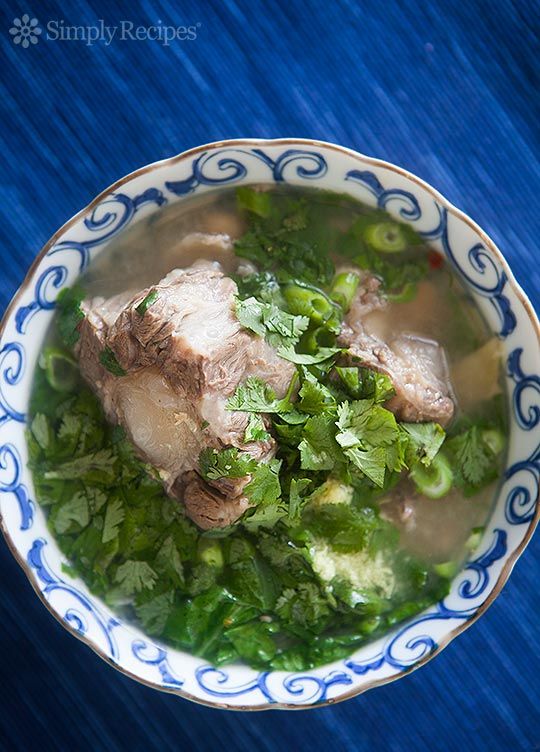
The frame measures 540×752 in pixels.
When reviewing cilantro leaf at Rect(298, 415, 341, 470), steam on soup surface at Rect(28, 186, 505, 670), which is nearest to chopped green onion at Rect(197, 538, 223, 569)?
steam on soup surface at Rect(28, 186, 505, 670)

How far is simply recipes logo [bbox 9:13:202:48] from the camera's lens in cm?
289

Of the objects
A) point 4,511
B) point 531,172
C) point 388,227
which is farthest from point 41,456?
point 531,172

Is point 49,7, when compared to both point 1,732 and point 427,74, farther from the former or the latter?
point 1,732

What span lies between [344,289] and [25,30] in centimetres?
143

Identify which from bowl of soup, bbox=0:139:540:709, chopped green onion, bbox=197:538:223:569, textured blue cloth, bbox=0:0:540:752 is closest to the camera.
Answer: bowl of soup, bbox=0:139:540:709

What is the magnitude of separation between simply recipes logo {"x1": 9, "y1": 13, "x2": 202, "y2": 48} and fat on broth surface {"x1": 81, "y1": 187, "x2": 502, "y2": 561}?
2.13 feet

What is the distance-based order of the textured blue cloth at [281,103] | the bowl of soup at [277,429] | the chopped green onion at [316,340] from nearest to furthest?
the bowl of soup at [277,429] → the chopped green onion at [316,340] → the textured blue cloth at [281,103]

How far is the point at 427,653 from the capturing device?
265 cm

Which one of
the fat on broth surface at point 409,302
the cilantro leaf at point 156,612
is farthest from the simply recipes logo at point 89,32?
the cilantro leaf at point 156,612

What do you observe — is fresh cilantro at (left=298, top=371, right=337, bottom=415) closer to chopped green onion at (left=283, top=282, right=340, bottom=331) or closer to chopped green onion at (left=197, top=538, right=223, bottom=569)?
chopped green onion at (left=283, top=282, right=340, bottom=331)

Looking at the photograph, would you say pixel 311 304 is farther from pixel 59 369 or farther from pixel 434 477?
pixel 59 369

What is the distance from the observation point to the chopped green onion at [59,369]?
2736mm

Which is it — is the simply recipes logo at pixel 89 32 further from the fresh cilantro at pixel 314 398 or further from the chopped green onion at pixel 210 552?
the chopped green onion at pixel 210 552

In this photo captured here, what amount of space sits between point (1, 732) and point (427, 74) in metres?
2.76
